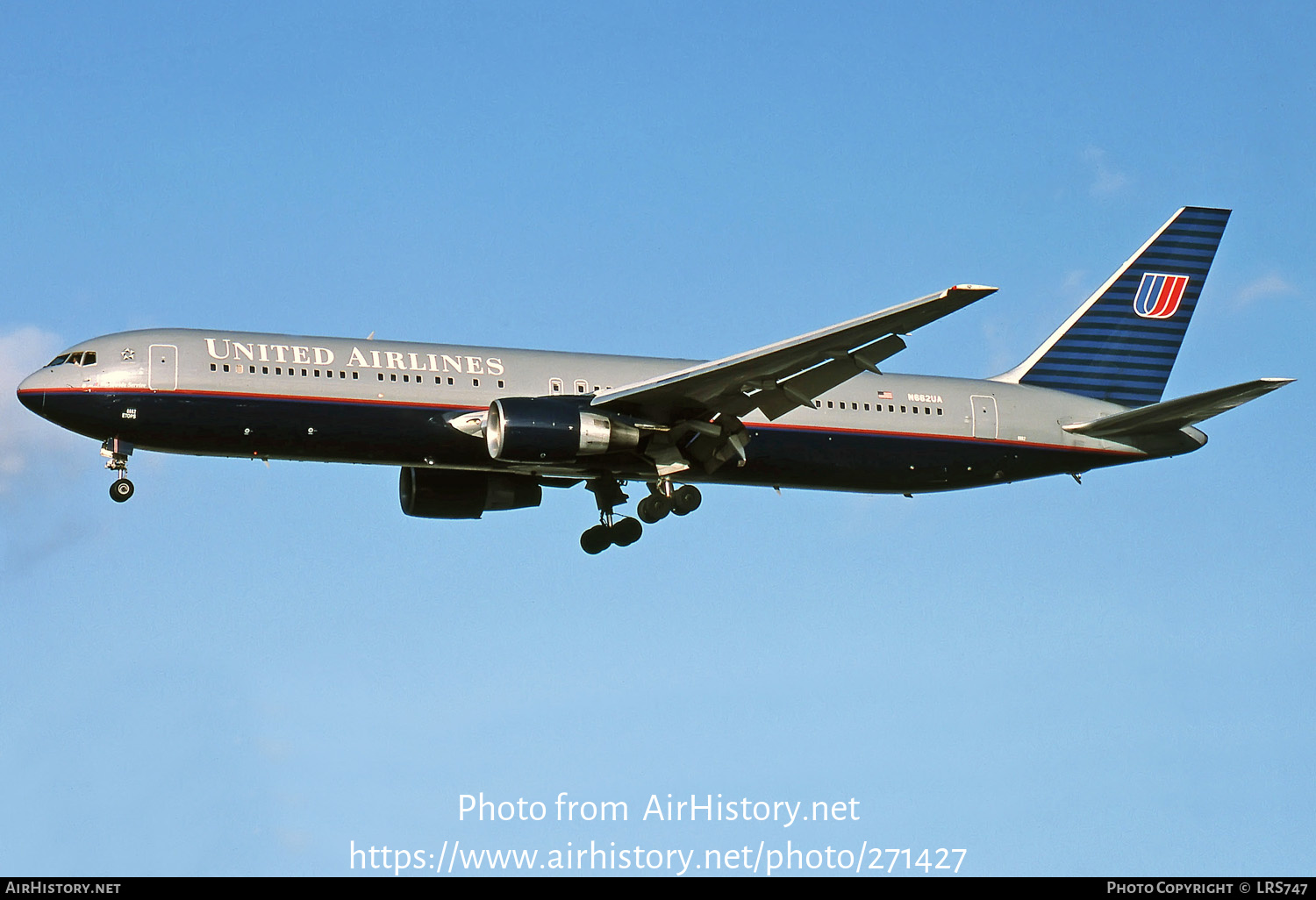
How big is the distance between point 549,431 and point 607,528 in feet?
22.7

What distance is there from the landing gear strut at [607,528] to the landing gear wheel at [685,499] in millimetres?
2729

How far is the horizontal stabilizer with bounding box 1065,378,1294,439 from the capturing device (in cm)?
4131

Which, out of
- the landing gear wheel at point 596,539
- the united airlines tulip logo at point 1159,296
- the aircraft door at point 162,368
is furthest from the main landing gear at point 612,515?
the united airlines tulip logo at point 1159,296

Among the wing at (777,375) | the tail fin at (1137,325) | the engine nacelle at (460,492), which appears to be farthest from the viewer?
the tail fin at (1137,325)

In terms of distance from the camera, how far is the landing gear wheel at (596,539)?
47906mm

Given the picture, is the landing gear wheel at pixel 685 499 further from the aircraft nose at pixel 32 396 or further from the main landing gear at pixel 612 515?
the aircraft nose at pixel 32 396

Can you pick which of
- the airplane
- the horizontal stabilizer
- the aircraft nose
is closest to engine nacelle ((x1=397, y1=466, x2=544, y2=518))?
the airplane

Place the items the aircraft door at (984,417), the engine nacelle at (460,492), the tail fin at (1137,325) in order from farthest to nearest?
1. the tail fin at (1137,325)
2. the aircraft door at (984,417)
3. the engine nacelle at (460,492)

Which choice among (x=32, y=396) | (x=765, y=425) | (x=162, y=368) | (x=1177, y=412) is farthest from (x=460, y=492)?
(x=1177, y=412)

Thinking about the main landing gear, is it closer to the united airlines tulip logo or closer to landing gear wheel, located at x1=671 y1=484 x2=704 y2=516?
landing gear wheel, located at x1=671 y1=484 x2=704 y2=516

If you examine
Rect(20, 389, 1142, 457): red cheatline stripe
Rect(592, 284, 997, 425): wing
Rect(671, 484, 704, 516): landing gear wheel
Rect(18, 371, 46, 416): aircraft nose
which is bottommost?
Rect(671, 484, 704, 516): landing gear wheel

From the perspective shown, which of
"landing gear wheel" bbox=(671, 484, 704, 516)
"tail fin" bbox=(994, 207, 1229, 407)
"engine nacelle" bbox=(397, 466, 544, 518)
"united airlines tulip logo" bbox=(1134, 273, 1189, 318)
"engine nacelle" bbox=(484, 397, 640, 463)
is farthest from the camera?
"united airlines tulip logo" bbox=(1134, 273, 1189, 318)

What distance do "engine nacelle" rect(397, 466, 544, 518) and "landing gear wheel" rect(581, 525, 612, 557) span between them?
177 centimetres
